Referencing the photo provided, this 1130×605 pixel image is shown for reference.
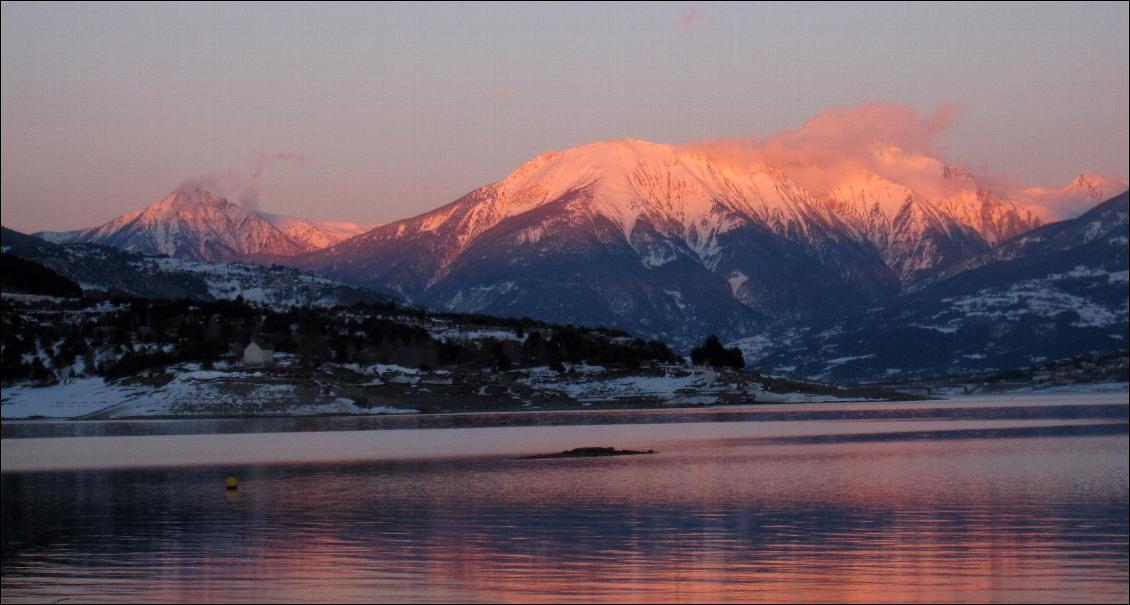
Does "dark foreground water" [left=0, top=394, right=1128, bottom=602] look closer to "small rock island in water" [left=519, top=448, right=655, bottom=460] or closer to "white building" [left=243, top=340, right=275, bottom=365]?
"small rock island in water" [left=519, top=448, right=655, bottom=460]

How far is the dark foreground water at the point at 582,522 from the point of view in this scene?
143ft

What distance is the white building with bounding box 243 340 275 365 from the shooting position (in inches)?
7151

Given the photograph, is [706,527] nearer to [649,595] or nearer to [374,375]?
[649,595]

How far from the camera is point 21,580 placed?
152 ft

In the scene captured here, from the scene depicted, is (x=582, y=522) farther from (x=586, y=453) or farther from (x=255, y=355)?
(x=255, y=355)

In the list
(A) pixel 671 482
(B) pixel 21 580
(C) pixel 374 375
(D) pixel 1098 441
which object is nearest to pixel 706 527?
(A) pixel 671 482

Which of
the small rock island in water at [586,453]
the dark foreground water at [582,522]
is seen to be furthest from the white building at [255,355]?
the small rock island in water at [586,453]

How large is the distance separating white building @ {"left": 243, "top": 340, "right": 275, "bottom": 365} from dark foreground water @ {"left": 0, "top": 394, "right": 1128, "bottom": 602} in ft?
232

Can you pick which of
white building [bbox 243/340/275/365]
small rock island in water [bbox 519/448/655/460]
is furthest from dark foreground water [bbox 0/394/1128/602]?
white building [bbox 243/340/275/365]

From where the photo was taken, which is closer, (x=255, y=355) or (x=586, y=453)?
(x=586, y=453)

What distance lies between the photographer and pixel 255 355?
182m

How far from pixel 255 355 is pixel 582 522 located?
129m

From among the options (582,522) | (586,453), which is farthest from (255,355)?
(582,522)

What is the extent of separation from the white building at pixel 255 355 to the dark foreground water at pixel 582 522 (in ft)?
232
